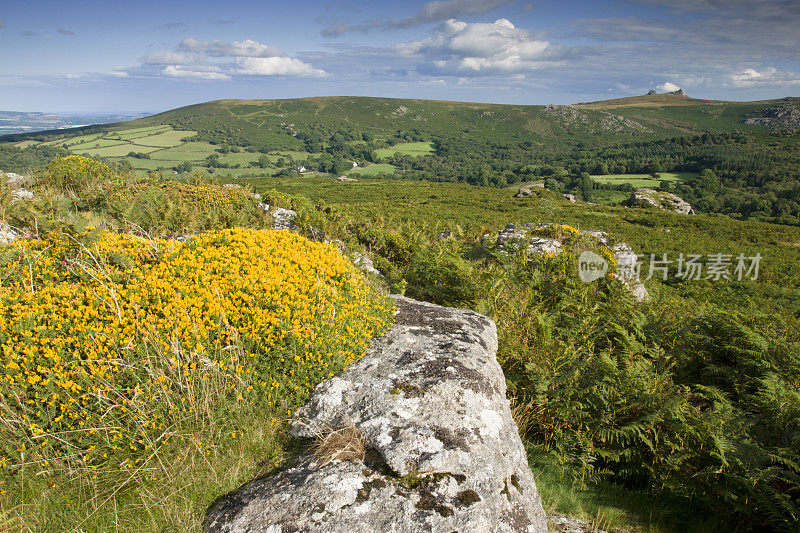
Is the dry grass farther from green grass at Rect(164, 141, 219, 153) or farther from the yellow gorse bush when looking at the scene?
green grass at Rect(164, 141, 219, 153)

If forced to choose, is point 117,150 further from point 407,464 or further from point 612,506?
point 612,506

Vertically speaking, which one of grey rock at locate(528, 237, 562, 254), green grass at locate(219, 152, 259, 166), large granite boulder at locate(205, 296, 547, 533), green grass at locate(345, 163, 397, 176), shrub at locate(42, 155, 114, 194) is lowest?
large granite boulder at locate(205, 296, 547, 533)

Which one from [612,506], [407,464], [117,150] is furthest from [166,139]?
[612,506]

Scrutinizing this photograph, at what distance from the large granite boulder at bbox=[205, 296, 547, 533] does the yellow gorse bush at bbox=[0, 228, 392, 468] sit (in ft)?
1.76

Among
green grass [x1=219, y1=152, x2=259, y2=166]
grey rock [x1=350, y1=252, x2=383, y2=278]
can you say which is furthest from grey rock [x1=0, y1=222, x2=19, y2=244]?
green grass [x1=219, y1=152, x2=259, y2=166]

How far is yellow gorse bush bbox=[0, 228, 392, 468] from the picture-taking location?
321 centimetres

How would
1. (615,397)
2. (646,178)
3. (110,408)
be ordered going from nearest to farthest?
(110,408) → (615,397) → (646,178)

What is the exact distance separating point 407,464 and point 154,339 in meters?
2.61

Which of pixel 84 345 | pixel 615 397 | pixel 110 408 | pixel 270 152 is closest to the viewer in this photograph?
pixel 110 408

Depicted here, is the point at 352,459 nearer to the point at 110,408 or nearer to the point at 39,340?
the point at 110,408

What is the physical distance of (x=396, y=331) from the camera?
4.86 metres

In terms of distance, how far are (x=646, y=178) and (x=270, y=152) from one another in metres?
150

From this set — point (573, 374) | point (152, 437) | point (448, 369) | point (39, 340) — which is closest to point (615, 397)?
point (573, 374)

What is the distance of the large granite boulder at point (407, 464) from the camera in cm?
276
